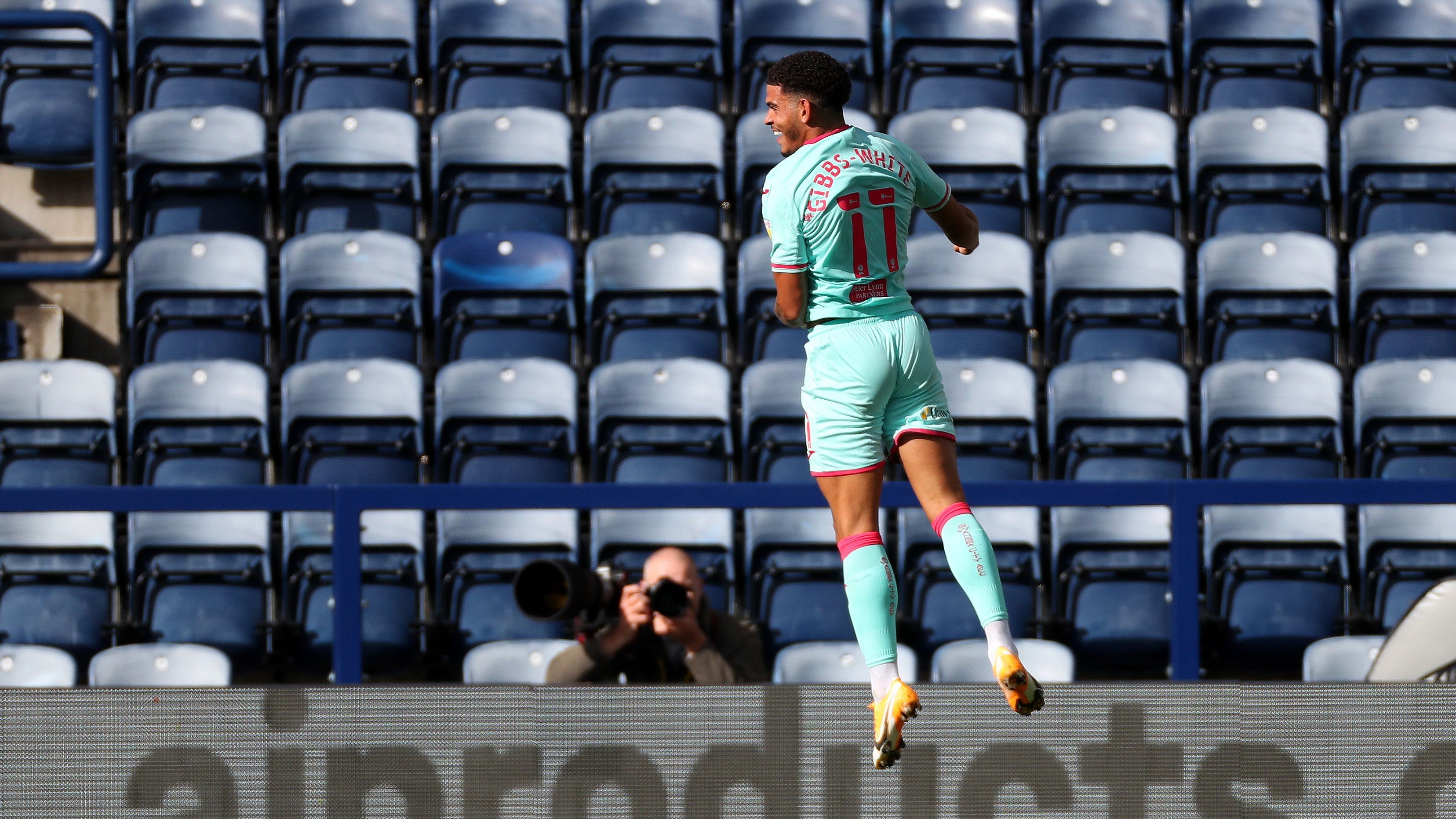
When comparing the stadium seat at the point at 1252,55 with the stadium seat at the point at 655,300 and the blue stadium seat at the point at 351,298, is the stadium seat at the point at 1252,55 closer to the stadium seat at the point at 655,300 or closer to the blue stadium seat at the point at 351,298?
the stadium seat at the point at 655,300

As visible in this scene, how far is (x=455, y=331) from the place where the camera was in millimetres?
6398

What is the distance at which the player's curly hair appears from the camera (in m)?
3.01

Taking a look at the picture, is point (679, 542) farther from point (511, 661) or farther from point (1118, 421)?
point (1118, 421)

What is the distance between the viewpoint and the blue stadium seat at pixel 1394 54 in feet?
24.1

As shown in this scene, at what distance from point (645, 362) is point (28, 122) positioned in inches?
124

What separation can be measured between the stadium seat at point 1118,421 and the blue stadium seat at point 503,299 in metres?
2.01

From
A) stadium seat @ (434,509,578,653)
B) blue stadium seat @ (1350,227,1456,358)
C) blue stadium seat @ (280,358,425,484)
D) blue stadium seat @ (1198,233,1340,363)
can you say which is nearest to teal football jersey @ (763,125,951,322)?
stadium seat @ (434,509,578,653)

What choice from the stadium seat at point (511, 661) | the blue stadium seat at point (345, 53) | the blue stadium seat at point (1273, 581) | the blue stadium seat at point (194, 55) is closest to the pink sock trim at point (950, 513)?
the stadium seat at point (511, 661)

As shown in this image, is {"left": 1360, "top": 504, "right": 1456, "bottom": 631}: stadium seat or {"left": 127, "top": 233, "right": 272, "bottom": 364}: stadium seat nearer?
{"left": 1360, "top": 504, "right": 1456, "bottom": 631}: stadium seat

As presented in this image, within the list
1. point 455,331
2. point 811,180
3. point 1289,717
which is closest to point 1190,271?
point 455,331

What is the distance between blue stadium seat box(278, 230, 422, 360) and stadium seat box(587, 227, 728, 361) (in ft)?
2.48

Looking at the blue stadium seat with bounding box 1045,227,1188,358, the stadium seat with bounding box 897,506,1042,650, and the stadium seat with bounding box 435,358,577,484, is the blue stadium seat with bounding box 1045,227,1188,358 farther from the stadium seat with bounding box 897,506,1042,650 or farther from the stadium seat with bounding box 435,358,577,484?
the stadium seat with bounding box 435,358,577,484

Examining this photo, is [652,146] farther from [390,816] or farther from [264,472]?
[390,816]

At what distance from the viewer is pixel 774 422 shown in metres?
5.91
